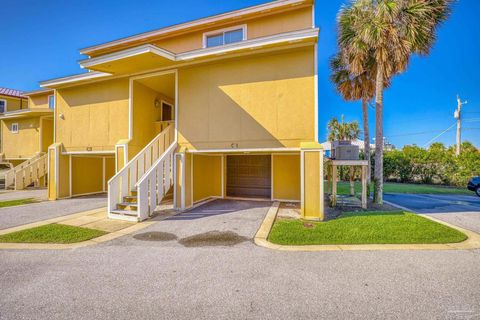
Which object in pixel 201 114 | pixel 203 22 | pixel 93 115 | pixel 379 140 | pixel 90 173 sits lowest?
pixel 90 173

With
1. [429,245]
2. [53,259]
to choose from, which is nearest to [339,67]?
[429,245]

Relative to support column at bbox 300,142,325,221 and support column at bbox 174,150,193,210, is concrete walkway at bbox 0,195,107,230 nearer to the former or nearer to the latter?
support column at bbox 174,150,193,210

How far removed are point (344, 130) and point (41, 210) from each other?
32.4m

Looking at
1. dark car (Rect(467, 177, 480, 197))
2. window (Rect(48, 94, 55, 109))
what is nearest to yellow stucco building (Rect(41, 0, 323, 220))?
window (Rect(48, 94, 55, 109))

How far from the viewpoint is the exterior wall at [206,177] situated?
983 centimetres

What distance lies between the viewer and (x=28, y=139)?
17.3 metres

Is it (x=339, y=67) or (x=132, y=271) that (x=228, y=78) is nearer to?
(x=132, y=271)

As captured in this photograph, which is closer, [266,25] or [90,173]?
[266,25]

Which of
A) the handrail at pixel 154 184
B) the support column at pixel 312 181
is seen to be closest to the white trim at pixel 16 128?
the handrail at pixel 154 184

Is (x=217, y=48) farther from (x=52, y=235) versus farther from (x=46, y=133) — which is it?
Result: (x=46, y=133)

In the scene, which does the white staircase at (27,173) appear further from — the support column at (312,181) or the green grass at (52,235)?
the support column at (312,181)

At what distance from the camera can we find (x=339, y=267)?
4020 mm

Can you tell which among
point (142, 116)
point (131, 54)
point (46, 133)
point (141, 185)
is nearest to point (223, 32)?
Result: point (131, 54)

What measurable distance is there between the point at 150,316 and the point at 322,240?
13.3 ft
